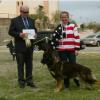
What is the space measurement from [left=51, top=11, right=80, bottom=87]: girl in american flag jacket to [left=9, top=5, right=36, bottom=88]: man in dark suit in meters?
0.66

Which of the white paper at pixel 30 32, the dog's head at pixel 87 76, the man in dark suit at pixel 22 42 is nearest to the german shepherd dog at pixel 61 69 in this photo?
the dog's head at pixel 87 76

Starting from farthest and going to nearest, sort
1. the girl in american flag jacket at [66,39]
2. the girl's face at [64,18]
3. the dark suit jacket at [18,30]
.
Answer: the dark suit jacket at [18,30], the girl in american flag jacket at [66,39], the girl's face at [64,18]

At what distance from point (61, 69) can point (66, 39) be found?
2.75 feet

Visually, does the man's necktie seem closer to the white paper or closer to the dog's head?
the white paper

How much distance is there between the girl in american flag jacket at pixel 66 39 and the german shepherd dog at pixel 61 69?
11.5 inches

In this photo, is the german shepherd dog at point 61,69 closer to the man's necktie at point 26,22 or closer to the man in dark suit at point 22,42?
the man in dark suit at point 22,42

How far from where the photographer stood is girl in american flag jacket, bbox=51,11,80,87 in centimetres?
1169

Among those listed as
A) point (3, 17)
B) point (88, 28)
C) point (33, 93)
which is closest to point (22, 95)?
point (33, 93)

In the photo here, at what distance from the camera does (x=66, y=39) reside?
38.7 feet

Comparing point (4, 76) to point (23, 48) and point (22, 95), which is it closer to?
point (23, 48)

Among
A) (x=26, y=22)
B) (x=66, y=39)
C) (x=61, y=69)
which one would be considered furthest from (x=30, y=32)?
(x=61, y=69)

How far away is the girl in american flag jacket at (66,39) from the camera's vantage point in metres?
11.7

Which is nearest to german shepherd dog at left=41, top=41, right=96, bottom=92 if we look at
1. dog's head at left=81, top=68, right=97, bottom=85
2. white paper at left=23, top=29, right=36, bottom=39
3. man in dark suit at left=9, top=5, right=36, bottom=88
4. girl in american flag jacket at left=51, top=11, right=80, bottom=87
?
dog's head at left=81, top=68, right=97, bottom=85

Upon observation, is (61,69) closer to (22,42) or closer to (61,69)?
(61,69)
